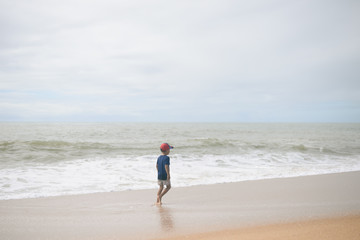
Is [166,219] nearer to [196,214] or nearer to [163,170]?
[196,214]

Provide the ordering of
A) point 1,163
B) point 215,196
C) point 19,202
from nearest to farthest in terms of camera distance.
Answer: point 19,202
point 215,196
point 1,163

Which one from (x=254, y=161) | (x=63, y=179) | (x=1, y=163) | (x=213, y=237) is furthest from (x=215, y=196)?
(x=1, y=163)

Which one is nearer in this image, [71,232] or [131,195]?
[71,232]

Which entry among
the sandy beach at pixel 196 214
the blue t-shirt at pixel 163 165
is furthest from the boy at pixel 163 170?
the sandy beach at pixel 196 214

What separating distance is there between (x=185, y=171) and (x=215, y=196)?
A: 4.15 m

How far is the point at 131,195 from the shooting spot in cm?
670

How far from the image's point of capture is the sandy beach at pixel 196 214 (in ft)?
12.8

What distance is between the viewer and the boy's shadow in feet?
13.8

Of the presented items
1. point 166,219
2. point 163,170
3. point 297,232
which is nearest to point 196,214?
point 166,219

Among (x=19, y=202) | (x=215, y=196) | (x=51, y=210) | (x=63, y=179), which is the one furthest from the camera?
(x=63, y=179)

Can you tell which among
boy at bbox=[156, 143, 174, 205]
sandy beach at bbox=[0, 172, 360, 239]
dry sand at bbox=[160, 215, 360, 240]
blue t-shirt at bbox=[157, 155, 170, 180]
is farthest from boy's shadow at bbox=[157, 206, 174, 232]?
blue t-shirt at bbox=[157, 155, 170, 180]

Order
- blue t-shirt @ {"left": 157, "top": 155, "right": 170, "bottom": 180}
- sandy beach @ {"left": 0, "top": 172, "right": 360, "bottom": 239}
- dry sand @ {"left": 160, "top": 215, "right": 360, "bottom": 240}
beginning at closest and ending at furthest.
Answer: dry sand @ {"left": 160, "top": 215, "right": 360, "bottom": 240}
sandy beach @ {"left": 0, "top": 172, "right": 360, "bottom": 239}
blue t-shirt @ {"left": 157, "top": 155, "right": 170, "bottom": 180}

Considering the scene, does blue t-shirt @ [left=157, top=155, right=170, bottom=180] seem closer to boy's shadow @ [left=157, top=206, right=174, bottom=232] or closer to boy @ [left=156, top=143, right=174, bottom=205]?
boy @ [left=156, top=143, right=174, bottom=205]

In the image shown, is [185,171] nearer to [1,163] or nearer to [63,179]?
[63,179]
